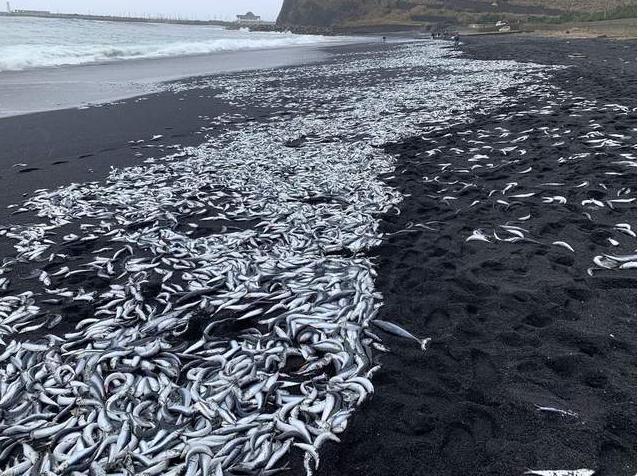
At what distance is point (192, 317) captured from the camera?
4.80m

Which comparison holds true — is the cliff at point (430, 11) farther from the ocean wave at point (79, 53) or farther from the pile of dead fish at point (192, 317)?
the pile of dead fish at point (192, 317)

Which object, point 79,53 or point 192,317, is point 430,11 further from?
point 192,317

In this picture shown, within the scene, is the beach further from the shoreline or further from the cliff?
the cliff

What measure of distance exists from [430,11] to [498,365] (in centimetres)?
13582

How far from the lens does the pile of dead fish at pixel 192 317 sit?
3.27 m

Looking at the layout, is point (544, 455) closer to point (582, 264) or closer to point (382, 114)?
point (582, 264)

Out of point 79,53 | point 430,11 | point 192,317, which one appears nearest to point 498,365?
point 192,317

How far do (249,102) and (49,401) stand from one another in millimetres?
15988

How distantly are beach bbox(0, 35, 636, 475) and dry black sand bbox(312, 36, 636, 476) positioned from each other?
0.05 feet

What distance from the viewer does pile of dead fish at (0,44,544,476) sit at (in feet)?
10.7

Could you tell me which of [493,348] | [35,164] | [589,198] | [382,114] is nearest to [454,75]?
[382,114]

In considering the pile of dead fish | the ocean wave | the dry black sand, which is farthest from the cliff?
the dry black sand

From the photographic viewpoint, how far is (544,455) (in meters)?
3.01

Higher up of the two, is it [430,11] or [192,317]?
[430,11]
